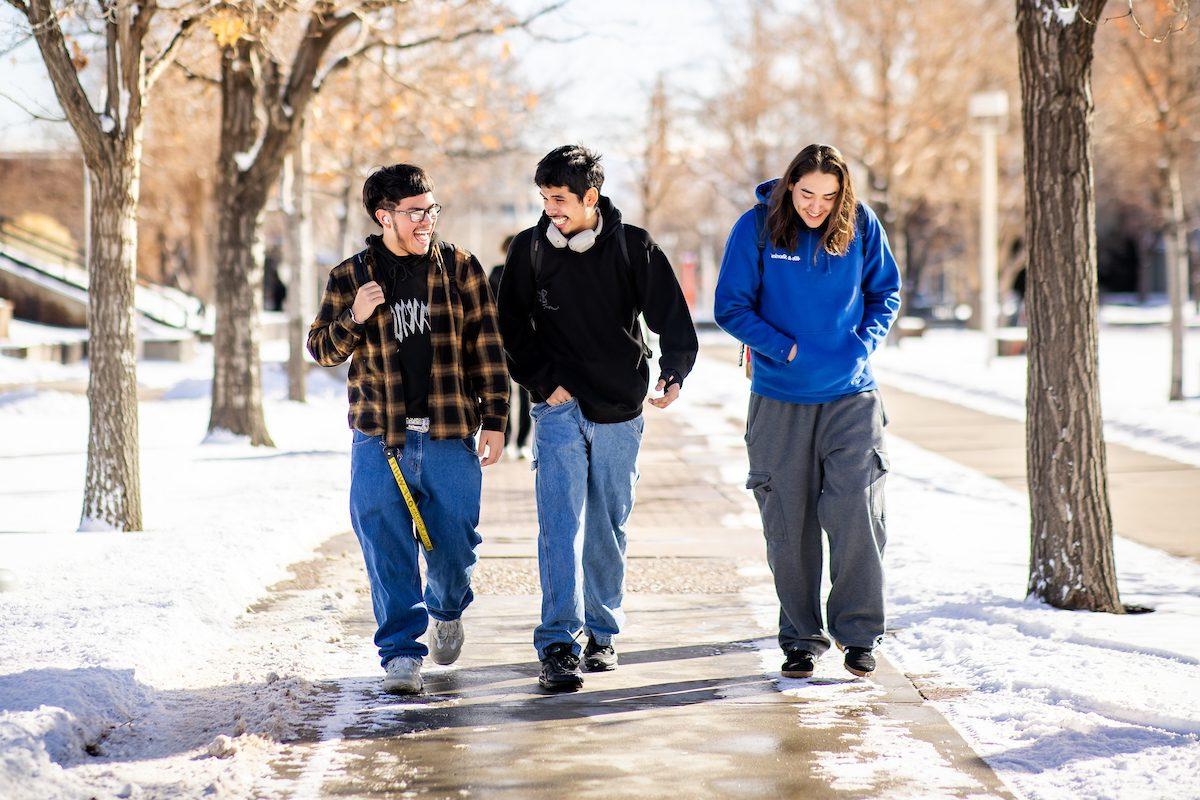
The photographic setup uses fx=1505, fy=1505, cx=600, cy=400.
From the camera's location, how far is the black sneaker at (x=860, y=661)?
213 inches

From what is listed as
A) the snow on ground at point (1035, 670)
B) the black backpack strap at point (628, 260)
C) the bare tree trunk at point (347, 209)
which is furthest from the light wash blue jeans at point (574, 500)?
the bare tree trunk at point (347, 209)

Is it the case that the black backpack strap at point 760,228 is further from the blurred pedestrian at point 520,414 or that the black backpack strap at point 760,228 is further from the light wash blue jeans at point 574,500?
the blurred pedestrian at point 520,414

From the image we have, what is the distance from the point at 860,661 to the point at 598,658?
0.96 meters

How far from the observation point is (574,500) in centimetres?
541

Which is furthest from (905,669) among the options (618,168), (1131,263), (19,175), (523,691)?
(1131,263)

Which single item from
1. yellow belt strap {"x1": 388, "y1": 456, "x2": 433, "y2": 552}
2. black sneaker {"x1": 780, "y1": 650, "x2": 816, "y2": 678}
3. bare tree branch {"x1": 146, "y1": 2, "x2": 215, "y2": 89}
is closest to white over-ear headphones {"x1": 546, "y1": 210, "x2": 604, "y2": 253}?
yellow belt strap {"x1": 388, "y1": 456, "x2": 433, "y2": 552}

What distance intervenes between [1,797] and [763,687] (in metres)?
2.60

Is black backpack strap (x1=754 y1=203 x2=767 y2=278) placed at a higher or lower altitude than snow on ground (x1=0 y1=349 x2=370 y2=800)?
higher

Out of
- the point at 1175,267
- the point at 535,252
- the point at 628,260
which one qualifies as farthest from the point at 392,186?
the point at 1175,267

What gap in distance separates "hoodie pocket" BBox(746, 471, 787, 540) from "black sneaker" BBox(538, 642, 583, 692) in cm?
87

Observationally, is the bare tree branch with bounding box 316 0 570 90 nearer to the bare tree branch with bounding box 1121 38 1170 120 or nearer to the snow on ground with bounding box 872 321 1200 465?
the snow on ground with bounding box 872 321 1200 465

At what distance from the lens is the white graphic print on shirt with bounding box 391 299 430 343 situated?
5.23m

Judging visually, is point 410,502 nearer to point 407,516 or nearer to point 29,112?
point 407,516

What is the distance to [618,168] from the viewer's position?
179 feet
